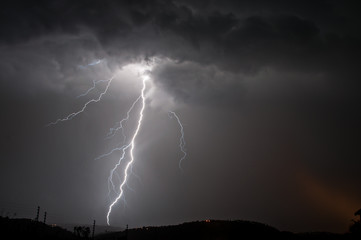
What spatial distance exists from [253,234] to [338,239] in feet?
58.4

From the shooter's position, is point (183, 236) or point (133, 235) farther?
point (133, 235)

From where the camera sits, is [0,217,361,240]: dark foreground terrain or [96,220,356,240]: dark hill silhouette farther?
[96,220,356,240]: dark hill silhouette

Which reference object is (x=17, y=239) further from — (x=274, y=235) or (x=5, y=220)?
(x=274, y=235)

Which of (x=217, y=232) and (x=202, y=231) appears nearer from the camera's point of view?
(x=217, y=232)

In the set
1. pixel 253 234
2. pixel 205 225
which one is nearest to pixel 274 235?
pixel 253 234

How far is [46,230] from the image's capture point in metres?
49.2

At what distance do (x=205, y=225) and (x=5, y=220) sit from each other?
3208cm

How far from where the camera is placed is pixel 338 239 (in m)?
30.0

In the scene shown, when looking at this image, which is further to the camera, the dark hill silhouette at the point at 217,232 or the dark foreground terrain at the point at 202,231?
the dark hill silhouette at the point at 217,232

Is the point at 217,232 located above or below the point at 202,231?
below

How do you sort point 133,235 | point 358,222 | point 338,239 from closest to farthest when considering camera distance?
point 358,222 → point 338,239 → point 133,235

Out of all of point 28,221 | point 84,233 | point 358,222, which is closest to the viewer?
point 358,222

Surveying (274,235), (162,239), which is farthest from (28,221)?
(274,235)

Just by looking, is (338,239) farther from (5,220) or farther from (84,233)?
(5,220)
